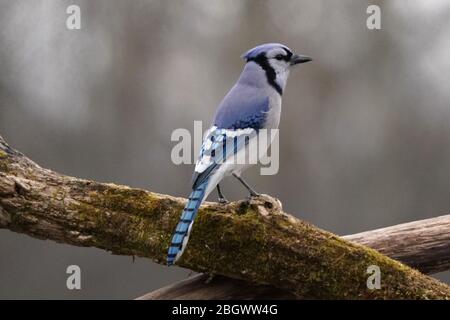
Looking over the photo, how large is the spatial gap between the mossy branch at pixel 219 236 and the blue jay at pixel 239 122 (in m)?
0.15

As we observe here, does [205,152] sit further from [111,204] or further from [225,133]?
[111,204]

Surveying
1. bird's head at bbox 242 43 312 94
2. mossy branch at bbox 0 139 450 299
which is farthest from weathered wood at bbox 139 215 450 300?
bird's head at bbox 242 43 312 94

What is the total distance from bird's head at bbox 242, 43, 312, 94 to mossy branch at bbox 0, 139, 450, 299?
1.83 ft

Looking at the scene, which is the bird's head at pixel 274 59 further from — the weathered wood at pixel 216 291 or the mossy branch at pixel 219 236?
the weathered wood at pixel 216 291

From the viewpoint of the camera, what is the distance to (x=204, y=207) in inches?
103

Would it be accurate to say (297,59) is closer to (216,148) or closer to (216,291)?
(216,148)

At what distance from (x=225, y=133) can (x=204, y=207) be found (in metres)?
0.28

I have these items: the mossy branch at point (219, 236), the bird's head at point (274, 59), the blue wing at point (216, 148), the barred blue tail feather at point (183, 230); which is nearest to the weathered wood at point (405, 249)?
the mossy branch at point (219, 236)

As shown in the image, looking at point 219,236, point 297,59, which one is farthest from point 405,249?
point 297,59

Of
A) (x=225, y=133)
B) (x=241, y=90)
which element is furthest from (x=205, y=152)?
(x=241, y=90)

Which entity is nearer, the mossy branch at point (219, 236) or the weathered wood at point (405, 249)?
the mossy branch at point (219, 236)

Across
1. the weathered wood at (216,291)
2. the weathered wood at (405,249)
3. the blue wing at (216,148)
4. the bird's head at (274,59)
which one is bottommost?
the weathered wood at (216,291)

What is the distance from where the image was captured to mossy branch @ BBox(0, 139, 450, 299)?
8.27 ft

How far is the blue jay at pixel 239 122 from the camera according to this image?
8.04 ft
